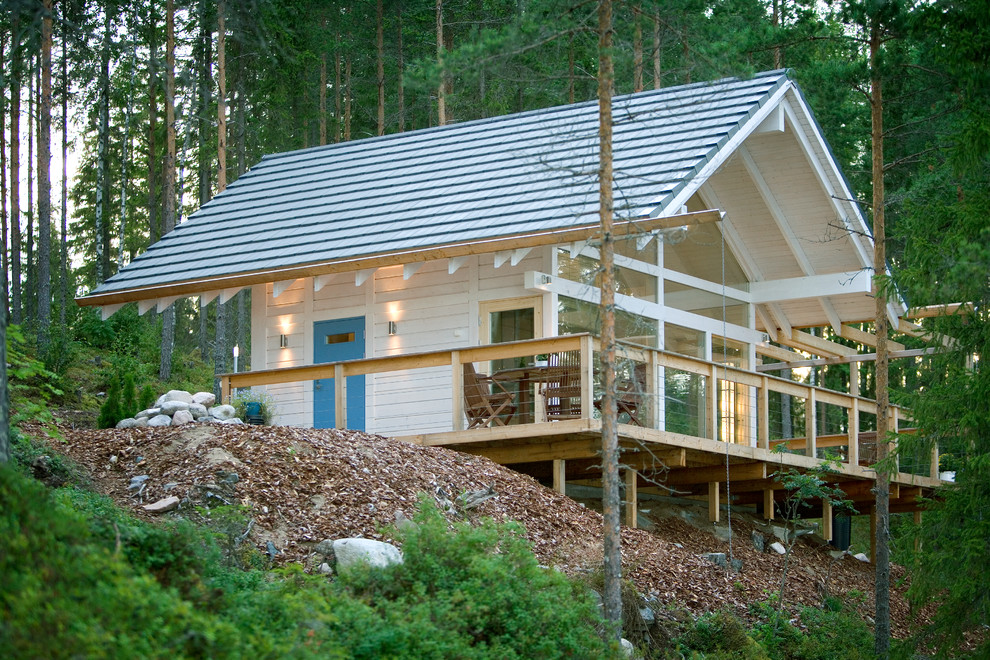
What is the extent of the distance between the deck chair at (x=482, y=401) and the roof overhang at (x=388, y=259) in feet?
4.71

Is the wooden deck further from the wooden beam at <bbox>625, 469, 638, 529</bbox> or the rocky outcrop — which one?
the rocky outcrop

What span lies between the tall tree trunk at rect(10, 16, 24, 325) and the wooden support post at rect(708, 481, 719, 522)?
13.6 meters

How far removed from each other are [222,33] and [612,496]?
64.6 feet

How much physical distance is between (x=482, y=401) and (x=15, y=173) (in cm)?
1407

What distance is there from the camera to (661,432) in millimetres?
12945

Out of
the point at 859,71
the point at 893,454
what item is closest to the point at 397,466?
the point at 893,454

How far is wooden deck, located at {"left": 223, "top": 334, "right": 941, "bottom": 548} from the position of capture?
1285cm

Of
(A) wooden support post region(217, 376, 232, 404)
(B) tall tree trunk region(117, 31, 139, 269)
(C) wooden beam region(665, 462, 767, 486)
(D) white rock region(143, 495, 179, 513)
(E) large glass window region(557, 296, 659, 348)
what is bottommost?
(C) wooden beam region(665, 462, 767, 486)

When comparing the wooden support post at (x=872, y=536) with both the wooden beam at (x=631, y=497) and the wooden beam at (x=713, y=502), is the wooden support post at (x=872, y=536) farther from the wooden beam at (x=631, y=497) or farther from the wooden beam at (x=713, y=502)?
the wooden beam at (x=631, y=497)

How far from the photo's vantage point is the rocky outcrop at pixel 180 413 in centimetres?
1340

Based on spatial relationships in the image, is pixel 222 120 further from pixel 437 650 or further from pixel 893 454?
pixel 437 650

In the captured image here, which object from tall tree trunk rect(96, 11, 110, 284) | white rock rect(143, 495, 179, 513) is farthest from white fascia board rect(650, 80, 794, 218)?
tall tree trunk rect(96, 11, 110, 284)

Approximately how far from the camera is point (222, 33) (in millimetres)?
26094

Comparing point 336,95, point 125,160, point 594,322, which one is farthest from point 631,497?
point 125,160
